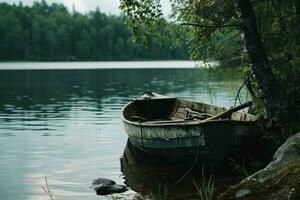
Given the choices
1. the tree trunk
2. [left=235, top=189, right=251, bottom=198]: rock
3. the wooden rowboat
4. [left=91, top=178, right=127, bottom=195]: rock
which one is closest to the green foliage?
[left=235, top=189, right=251, bottom=198]: rock

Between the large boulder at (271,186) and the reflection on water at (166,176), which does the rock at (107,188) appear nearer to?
the reflection on water at (166,176)

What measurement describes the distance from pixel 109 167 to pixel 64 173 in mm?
1779

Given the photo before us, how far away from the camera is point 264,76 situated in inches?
533

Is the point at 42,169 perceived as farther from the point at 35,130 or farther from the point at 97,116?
the point at 97,116

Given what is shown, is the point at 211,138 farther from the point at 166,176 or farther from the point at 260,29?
the point at 260,29

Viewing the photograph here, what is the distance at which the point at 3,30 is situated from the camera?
166 m

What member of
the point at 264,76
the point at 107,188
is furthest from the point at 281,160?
the point at 107,188

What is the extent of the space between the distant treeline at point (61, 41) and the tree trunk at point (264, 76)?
15393cm

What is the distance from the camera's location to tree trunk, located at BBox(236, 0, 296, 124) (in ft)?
44.2

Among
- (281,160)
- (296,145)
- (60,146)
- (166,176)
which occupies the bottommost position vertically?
(60,146)

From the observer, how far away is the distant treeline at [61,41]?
165 m

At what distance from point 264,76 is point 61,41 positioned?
165216 mm

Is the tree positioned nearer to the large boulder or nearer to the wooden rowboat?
the wooden rowboat

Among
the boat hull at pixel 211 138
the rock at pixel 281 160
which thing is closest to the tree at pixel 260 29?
the boat hull at pixel 211 138
